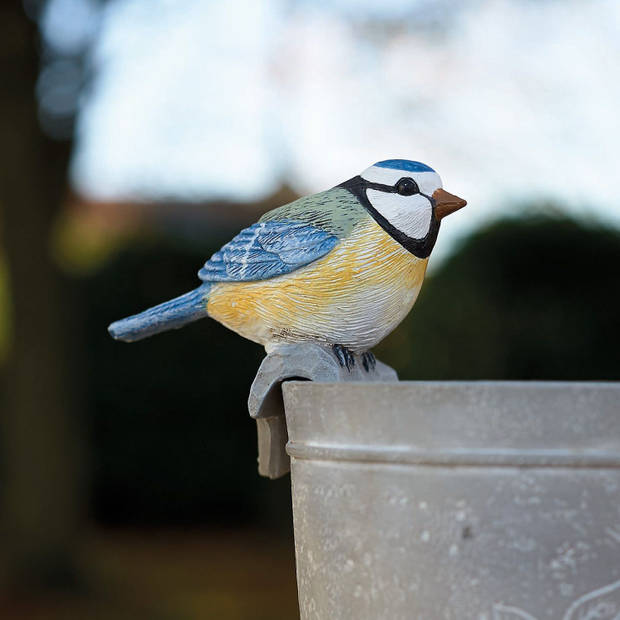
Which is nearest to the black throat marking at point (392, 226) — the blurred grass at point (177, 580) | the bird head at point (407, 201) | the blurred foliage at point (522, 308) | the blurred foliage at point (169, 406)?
the bird head at point (407, 201)

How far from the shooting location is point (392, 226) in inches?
71.3

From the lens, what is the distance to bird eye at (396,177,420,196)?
1.84 metres

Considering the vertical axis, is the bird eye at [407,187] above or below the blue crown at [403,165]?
below

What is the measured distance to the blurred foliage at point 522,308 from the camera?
4.99 metres

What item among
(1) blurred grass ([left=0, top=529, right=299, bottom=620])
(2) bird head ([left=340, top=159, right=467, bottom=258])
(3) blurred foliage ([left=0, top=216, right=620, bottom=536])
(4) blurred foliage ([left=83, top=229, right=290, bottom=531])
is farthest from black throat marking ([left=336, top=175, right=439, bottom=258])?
(4) blurred foliage ([left=83, top=229, right=290, bottom=531])

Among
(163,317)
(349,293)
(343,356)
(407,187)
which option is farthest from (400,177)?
(163,317)

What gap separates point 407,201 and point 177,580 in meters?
4.04

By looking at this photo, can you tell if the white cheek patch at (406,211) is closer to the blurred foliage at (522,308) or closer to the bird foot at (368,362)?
the bird foot at (368,362)

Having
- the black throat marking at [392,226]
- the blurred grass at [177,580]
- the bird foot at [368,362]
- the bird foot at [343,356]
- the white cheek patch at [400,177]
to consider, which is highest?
the white cheek patch at [400,177]

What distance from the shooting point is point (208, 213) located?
645 centimetres

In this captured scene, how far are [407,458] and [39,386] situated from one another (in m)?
4.12

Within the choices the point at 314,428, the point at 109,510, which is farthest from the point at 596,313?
the point at 314,428

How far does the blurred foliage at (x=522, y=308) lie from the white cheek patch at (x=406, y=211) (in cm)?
323

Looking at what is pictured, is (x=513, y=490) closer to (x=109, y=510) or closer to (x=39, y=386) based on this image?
(x=39, y=386)
